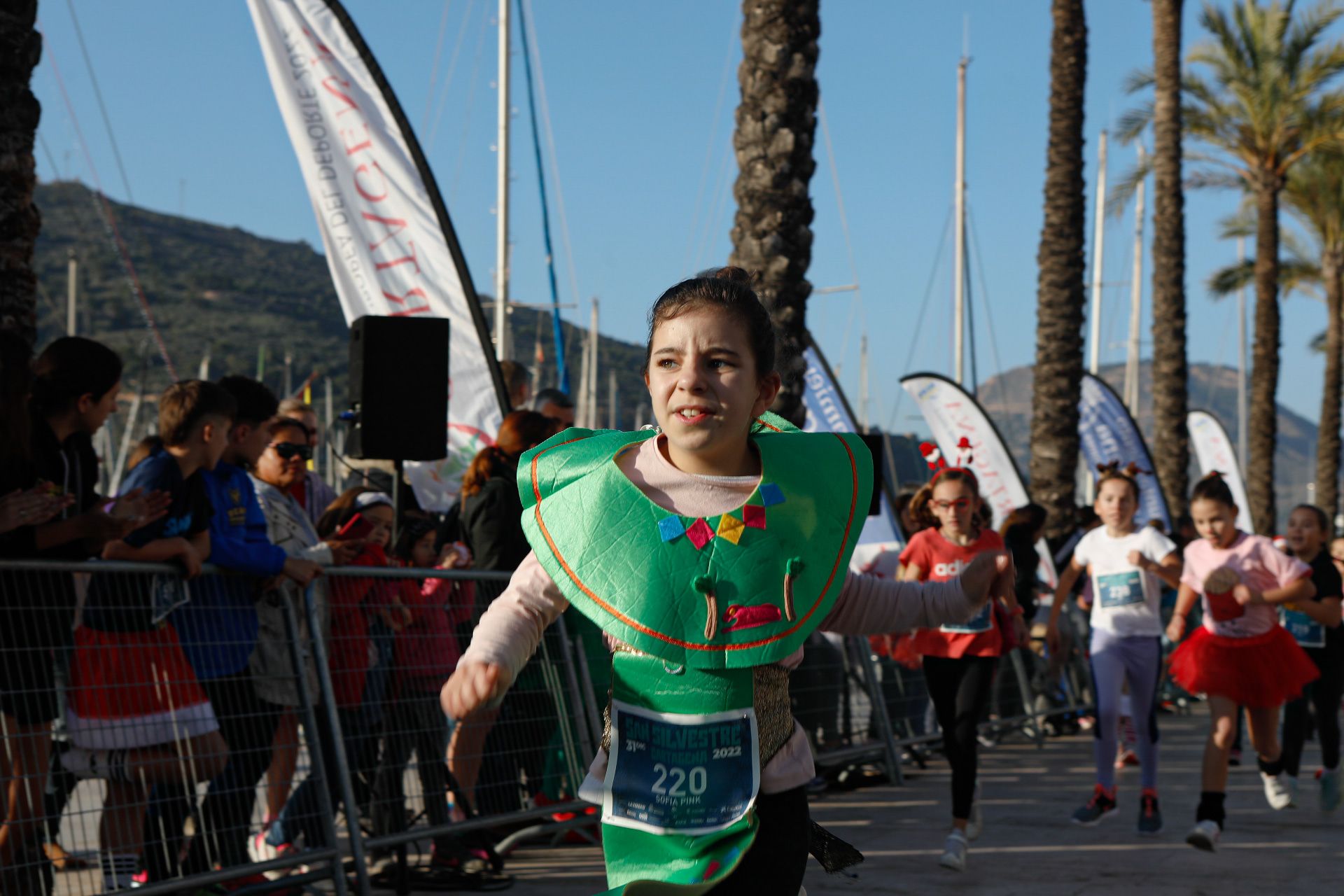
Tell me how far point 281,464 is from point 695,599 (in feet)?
15.0

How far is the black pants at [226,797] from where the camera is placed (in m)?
5.48

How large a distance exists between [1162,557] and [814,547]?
6.17 meters

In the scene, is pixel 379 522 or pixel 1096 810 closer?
pixel 379 522

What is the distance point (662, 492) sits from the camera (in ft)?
11.2

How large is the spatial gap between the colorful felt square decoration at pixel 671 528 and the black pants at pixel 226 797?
9.97 ft

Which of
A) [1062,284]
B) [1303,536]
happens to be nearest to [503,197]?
[1062,284]

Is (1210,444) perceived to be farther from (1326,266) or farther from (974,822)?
(974,822)

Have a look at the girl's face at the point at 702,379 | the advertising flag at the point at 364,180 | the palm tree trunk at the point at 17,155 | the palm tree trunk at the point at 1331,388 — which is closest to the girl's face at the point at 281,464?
the palm tree trunk at the point at 17,155

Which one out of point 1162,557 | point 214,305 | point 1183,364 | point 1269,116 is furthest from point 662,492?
point 214,305

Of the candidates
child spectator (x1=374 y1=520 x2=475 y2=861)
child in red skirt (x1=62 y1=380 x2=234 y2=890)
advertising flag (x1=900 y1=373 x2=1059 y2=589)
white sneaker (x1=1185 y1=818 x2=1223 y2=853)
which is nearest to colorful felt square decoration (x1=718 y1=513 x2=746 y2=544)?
child in red skirt (x1=62 y1=380 x2=234 y2=890)

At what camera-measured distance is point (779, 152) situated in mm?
10594

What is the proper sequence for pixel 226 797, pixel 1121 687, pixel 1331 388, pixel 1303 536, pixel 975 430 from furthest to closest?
1. pixel 1331 388
2. pixel 975 430
3. pixel 1303 536
4. pixel 1121 687
5. pixel 226 797

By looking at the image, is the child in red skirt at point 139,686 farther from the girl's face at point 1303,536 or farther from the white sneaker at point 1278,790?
the girl's face at point 1303,536

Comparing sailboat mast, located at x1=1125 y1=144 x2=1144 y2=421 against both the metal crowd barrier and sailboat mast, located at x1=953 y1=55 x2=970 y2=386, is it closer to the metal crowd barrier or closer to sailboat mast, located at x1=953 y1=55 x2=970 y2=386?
sailboat mast, located at x1=953 y1=55 x2=970 y2=386
